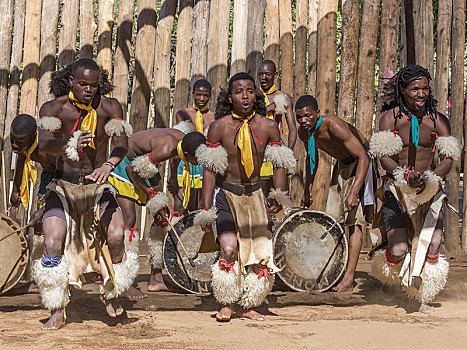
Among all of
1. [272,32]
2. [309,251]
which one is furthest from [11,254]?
[272,32]

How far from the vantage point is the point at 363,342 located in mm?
4395

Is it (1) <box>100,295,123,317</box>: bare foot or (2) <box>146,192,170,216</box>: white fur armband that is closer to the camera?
(1) <box>100,295,123,317</box>: bare foot

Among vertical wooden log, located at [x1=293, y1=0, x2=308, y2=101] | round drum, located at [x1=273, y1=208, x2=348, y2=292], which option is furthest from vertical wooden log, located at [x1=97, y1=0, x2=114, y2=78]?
round drum, located at [x1=273, y1=208, x2=348, y2=292]

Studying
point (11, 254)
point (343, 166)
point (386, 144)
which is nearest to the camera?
point (386, 144)

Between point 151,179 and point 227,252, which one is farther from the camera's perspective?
point 151,179

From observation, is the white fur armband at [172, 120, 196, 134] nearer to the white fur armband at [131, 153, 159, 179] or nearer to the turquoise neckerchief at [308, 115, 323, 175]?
the white fur armband at [131, 153, 159, 179]

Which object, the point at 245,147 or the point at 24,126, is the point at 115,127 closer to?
the point at 245,147

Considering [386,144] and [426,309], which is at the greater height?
[386,144]

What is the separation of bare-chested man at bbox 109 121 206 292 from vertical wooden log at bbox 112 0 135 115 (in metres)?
2.06

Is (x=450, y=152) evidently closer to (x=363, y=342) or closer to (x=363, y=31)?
(x=363, y=342)

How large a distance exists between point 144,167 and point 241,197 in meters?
1.37

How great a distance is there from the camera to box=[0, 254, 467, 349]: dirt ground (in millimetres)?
4395

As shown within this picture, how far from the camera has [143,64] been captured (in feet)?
28.5

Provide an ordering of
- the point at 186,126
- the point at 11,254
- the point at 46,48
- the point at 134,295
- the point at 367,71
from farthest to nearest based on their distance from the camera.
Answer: the point at 46,48 < the point at 367,71 < the point at 186,126 < the point at 134,295 < the point at 11,254
